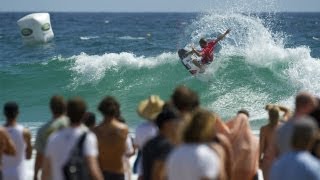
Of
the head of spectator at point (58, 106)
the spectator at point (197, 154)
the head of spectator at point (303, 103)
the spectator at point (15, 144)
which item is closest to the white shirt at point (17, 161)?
the spectator at point (15, 144)

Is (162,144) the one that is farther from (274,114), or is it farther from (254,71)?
(254,71)

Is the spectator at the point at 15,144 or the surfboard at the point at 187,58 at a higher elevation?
the spectator at the point at 15,144

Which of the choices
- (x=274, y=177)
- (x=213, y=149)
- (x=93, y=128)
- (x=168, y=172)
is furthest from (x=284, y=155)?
(x=93, y=128)

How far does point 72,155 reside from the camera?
4.64 meters

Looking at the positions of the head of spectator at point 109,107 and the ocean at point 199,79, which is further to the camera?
the ocean at point 199,79

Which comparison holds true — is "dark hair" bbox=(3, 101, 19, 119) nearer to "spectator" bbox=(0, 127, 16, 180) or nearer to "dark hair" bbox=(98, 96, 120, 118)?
"spectator" bbox=(0, 127, 16, 180)

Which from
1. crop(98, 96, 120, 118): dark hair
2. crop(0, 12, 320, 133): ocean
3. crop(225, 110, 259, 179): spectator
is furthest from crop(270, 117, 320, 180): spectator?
crop(0, 12, 320, 133): ocean

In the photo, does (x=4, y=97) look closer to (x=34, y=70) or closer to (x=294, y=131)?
(x=34, y=70)

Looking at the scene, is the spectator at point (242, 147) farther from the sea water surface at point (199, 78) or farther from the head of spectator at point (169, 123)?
the sea water surface at point (199, 78)

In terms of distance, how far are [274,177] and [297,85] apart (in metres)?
14.4

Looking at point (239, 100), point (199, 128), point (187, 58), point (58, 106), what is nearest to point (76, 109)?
point (58, 106)

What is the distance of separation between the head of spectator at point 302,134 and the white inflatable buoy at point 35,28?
31203 mm

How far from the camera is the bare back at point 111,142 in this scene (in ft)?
17.1

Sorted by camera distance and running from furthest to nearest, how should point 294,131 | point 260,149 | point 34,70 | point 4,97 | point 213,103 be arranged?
point 34,70
point 4,97
point 213,103
point 260,149
point 294,131
